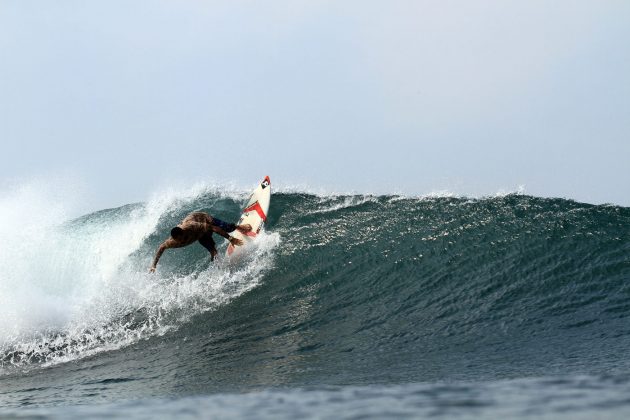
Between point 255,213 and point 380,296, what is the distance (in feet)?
14.5

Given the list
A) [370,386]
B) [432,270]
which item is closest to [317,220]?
[432,270]

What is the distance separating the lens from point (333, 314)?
356 inches

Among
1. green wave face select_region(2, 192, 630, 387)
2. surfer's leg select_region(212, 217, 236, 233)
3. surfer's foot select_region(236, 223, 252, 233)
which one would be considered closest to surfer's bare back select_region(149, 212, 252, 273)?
surfer's leg select_region(212, 217, 236, 233)

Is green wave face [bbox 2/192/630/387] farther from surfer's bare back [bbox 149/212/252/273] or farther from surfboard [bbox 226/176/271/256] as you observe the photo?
surfer's bare back [bbox 149/212/252/273]

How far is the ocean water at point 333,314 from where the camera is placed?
16.6 feet

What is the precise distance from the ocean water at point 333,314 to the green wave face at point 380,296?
4cm

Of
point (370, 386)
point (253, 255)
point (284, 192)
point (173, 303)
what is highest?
point (284, 192)

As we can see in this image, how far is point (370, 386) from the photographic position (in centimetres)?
552

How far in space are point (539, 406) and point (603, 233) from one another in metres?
8.16

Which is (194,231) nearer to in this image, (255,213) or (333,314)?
(333,314)

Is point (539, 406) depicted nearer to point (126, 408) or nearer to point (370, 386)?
point (370, 386)

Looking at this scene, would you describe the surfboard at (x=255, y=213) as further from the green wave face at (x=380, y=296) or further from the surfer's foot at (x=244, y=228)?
the green wave face at (x=380, y=296)

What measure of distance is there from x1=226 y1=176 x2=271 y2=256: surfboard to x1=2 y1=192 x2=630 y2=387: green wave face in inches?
10.1

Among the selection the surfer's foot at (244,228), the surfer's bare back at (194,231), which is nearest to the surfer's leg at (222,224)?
the surfer's bare back at (194,231)
